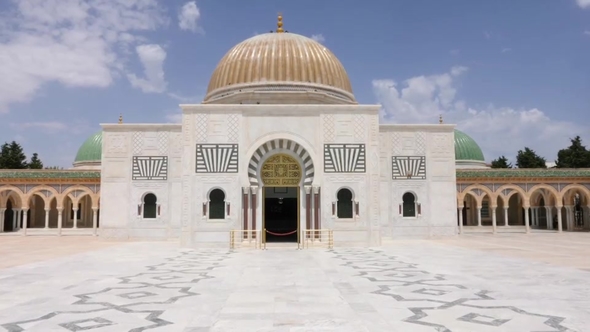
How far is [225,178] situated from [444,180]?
28.7 ft

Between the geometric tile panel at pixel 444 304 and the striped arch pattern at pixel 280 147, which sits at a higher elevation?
the striped arch pattern at pixel 280 147

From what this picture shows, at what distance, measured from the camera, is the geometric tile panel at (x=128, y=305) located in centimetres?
489

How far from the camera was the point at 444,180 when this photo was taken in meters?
19.0

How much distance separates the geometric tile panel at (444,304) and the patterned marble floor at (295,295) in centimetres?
1

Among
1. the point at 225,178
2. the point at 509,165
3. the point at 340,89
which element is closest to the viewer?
the point at 225,178

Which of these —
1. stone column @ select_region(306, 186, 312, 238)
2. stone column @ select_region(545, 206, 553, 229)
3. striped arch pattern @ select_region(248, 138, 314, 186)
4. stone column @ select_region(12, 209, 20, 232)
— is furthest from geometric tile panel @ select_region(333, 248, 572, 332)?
stone column @ select_region(12, 209, 20, 232)

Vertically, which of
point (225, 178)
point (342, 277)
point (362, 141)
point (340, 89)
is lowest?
point (342, 277)

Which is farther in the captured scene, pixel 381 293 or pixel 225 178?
pixel 225 178

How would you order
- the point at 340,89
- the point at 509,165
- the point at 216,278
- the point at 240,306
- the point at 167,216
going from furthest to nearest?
the point at 509,165
the point at 340,89
the point at 167,216
the point at 216,278
the point at 240,306

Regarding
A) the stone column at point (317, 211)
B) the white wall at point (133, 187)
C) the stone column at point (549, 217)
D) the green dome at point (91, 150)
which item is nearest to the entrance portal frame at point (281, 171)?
the stone column at point (317, 211)

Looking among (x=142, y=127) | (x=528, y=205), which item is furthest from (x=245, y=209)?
(x=528, y=205)

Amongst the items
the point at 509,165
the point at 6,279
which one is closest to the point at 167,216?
the point at 6,279

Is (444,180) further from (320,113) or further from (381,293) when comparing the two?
(381,293)

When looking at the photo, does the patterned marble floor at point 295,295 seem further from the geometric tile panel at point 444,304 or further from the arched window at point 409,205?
the arched window at point 409,205
